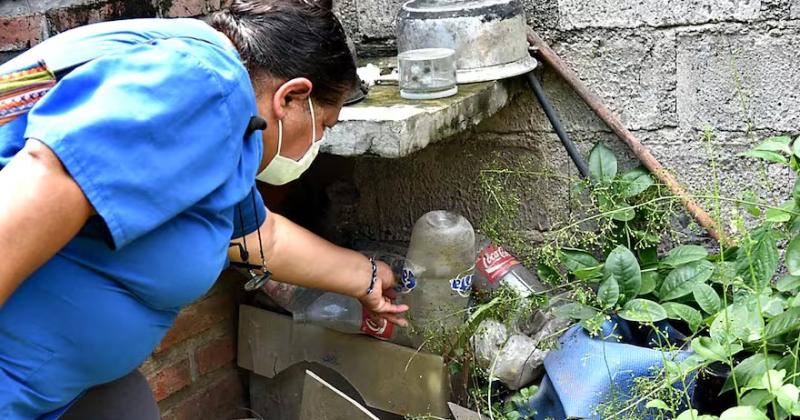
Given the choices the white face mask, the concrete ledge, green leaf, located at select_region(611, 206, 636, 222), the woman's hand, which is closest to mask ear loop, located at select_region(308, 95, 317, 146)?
the white face mask

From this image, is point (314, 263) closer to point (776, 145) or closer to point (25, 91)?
point (25, 91)

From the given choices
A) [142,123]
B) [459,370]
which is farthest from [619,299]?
[142,123]

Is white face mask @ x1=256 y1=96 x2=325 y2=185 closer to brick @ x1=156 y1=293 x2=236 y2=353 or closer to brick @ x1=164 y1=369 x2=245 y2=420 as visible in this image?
brick @ x1=156 y1=293 x2=236 y2=353

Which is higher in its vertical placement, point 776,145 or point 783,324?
point 776,145

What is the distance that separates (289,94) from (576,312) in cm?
90

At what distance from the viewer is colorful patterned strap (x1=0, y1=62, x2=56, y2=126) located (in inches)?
48.1

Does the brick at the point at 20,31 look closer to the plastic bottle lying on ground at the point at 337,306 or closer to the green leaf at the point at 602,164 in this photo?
the plastic bottle lying on ground at the point at 337,306

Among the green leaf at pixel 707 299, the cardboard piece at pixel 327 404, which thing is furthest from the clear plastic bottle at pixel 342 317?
the green leaf at pixel 707 299

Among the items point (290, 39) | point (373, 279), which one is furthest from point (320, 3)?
point (373, 279)

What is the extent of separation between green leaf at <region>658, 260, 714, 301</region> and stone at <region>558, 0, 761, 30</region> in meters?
0.61

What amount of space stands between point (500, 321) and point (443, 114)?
0.57 meters

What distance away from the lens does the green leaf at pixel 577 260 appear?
2188 mm

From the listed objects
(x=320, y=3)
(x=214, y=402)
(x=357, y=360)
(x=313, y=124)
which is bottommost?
(x=214, y=402)

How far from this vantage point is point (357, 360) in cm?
243
